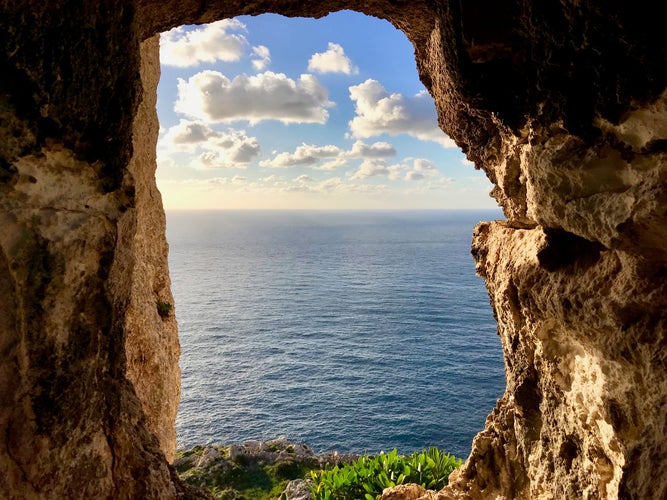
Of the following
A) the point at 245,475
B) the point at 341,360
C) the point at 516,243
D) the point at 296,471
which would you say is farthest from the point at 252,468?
the point at 341,360

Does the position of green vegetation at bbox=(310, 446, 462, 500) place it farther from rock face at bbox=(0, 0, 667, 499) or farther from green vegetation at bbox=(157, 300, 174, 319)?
rock face at bbox=(0, 0, 667, 499)

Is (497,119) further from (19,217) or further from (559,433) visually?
(19,217)

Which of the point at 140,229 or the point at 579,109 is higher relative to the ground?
the point at 579,109

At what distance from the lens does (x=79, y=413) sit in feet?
22.3

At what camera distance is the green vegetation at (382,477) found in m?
17.2

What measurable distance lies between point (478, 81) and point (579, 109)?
6.09 feet

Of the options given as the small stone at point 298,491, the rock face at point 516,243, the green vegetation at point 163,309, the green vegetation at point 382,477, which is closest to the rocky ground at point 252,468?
the small stone at point 298,491

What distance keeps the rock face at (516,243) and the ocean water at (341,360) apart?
118 ft

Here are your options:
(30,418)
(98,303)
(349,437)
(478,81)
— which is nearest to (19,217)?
(98,303)

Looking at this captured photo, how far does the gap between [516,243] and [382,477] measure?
11.5 m

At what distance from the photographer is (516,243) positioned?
902cm

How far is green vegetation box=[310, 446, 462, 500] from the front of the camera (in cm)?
1716

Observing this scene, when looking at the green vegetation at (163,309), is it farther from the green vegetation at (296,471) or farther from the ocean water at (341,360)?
the ocean water at (341,360)

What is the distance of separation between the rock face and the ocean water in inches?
1421
